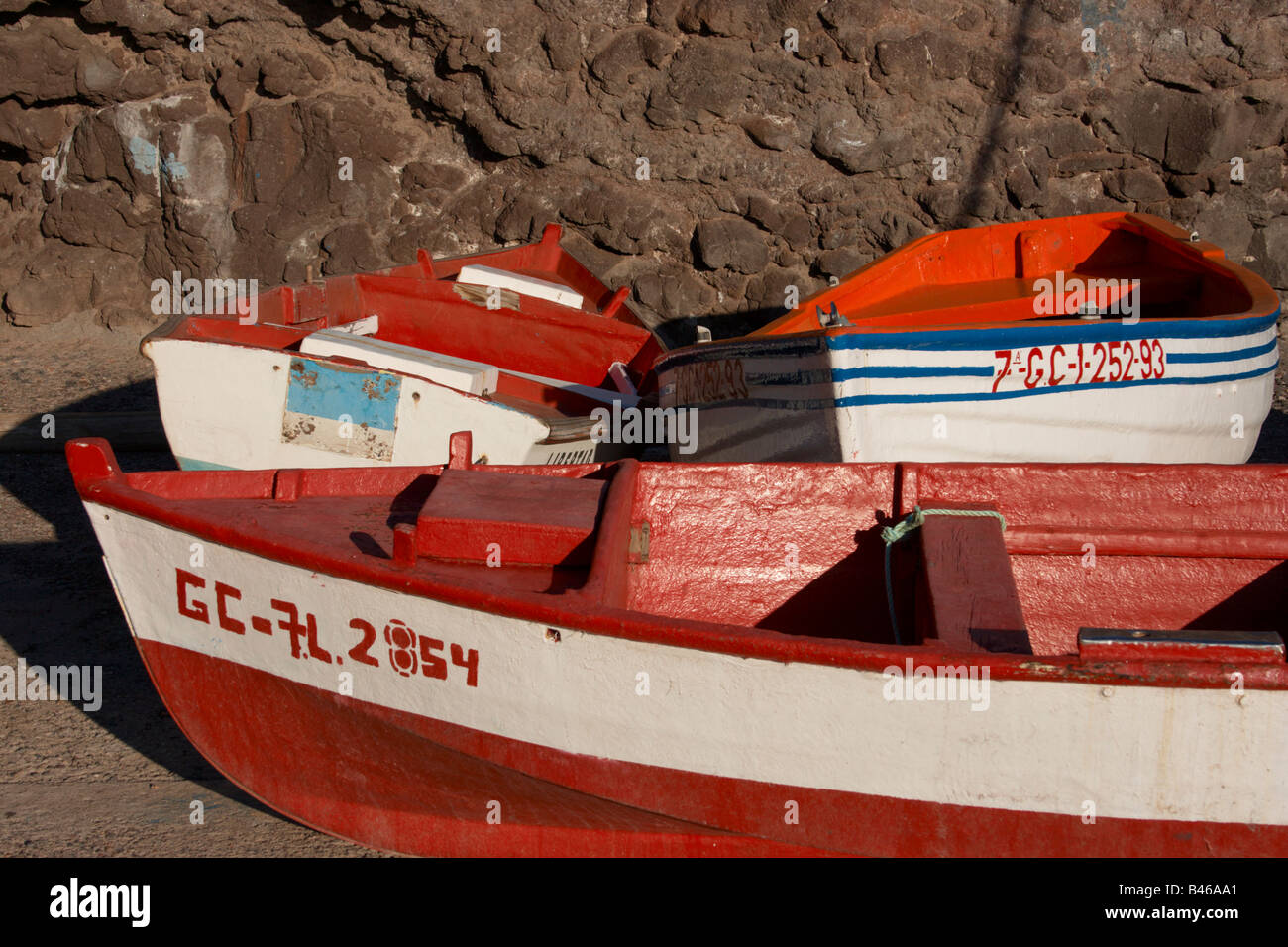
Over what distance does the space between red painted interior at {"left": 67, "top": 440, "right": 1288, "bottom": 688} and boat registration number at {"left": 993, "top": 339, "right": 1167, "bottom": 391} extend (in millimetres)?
888

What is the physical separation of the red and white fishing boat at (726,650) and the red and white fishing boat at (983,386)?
0.72 meters

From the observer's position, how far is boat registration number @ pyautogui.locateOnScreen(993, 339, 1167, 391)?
14.7 ft

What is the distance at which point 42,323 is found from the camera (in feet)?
24.9

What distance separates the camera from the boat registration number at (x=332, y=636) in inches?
121

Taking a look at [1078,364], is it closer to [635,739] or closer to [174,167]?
[635,739]

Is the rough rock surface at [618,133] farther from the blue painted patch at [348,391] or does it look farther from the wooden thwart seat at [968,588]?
the wooden thwart seat at [968,588]

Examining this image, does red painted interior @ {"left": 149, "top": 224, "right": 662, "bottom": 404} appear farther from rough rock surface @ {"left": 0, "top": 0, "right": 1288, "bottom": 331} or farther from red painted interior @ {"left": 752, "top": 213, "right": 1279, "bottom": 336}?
rough rock surface @ {"left": 0, "top": 0, "right": 1288, "bottom": 331}

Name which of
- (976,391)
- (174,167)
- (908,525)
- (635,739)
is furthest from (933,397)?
(174,167)

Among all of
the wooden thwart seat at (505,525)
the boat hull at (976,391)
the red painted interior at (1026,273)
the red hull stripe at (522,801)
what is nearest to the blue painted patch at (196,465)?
the red hull stripe at (522,801)

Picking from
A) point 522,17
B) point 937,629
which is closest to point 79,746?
point 937,629

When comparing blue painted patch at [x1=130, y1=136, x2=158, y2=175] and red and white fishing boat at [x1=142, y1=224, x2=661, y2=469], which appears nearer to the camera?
red and white fishing boat at [x1=142, y1=224, x2=661, y2=469]

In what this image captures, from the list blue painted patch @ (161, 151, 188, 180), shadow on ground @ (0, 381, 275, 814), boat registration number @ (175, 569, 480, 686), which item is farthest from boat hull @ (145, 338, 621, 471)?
blue painted patch @ (161, 151, 188, 180)

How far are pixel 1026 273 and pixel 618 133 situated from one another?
2580mm

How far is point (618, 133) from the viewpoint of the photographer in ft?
24.0
